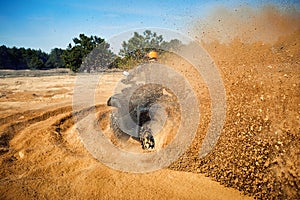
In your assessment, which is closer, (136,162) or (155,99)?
(136,162)

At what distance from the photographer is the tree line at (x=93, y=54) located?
7.15 meters

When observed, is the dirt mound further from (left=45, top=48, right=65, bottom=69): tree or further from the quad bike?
(left=45, top=48, right=65, bottom=69): tree

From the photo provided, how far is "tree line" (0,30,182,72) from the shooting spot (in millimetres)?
7148

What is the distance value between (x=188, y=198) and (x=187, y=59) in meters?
3.46

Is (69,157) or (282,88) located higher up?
(282,88)

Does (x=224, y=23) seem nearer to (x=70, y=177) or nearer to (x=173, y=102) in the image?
(x=173, y=102)

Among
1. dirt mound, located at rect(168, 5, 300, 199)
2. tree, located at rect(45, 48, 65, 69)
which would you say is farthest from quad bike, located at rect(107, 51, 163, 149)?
tree, located at rect(45, 48, 65, 69)

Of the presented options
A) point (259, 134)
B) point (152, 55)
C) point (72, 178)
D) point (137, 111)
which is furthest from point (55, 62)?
point (259, 134)

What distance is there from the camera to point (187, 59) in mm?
5859

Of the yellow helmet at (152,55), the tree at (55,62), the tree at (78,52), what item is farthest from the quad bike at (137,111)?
the tree at (55,62)

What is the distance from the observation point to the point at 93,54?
98.8 feet

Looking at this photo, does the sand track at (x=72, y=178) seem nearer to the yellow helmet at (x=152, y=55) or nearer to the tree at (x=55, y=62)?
the yellow helmet at (x=152, y=55)

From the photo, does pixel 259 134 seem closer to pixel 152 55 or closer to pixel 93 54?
pixel 152 55

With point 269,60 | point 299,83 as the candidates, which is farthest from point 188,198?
point 269,60
